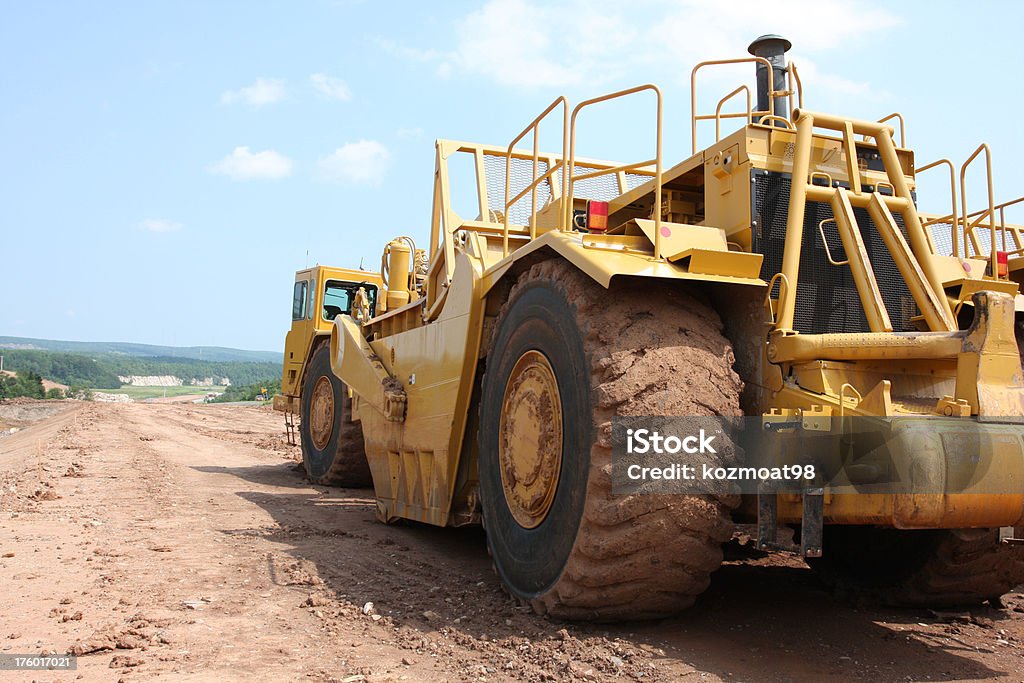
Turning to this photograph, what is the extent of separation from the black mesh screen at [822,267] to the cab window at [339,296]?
917 cm

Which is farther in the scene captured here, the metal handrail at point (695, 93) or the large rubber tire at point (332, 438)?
the large rubber tire at point (332, 438)

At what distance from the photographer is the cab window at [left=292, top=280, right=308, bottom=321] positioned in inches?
550

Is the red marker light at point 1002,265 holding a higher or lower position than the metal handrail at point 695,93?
lower

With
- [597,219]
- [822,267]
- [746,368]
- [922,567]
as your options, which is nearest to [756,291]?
[746,368]

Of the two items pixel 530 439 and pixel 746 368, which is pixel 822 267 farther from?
pixel 530 439

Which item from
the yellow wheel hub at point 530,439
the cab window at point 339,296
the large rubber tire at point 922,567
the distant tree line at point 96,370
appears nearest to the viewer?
the yellow wheel hub at point 530,439

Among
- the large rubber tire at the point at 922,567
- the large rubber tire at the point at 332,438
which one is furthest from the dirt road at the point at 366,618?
the large rubber tire at the point at 332,438

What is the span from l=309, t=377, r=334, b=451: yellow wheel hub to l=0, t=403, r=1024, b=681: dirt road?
3211mm

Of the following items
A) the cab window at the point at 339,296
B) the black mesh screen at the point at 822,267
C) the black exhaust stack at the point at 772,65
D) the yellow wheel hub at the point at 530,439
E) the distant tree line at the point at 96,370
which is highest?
the black exhaust stack at the point at 772,65

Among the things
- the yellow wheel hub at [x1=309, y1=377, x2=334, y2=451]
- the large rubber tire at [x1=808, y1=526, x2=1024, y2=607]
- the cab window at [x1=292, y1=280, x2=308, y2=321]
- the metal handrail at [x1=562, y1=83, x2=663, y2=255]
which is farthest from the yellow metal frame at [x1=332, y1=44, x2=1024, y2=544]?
the cab window at [x1=292, y1=280, x2=308, y2=321]

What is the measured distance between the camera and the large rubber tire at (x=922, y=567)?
4863 millimetres

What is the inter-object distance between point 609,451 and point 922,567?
7.01ft

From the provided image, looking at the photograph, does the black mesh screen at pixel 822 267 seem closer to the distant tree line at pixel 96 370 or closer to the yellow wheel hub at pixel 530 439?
the yellow wheel hub at pixel 530 439

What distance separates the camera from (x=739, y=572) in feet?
19.9
